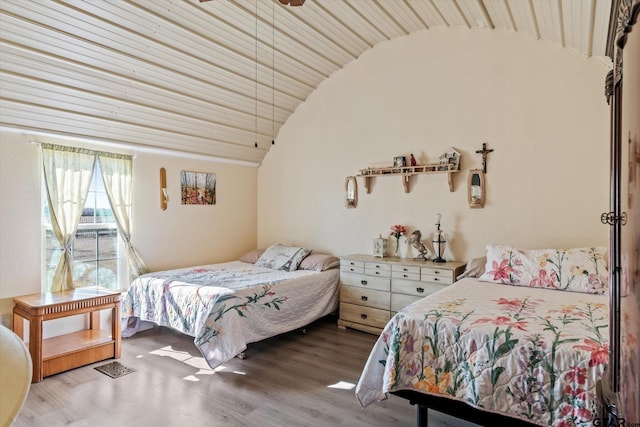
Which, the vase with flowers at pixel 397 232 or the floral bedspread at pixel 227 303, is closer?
the floral bedspread at pixel 227 303

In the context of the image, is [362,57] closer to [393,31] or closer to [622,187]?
[393,31]

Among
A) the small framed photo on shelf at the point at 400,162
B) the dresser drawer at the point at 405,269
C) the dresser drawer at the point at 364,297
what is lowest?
the dresser drawer at the point at 364,297

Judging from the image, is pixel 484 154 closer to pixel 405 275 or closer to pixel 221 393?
pixel 405 275

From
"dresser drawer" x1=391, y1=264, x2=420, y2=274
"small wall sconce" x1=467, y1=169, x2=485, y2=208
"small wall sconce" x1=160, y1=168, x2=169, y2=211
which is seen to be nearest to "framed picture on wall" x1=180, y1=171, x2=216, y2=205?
"small wall sconce" x1=160, y1=168, x2=169, y2=211

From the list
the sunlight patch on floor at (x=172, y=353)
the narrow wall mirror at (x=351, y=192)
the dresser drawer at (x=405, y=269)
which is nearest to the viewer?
the sunlight patch on floor at (x=172, y=353)

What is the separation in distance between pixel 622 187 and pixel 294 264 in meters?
3.93

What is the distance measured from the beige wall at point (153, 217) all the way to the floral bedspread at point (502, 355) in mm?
3166

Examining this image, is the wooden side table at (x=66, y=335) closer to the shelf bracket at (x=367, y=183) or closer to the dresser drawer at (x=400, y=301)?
the dresser drawer at (x=400, y=301)

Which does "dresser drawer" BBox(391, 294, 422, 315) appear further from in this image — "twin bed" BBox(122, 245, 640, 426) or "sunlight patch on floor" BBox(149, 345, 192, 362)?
"sunlight patch on floor" BBox(149, 345, 192, 362)

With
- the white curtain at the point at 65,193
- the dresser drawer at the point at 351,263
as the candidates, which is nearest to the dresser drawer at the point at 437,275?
the dresser drawer at the point at 351,263

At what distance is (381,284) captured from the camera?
4086mm

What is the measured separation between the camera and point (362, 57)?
4691 millimetres

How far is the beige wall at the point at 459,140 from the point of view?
11.3 ft

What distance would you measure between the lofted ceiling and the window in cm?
70
